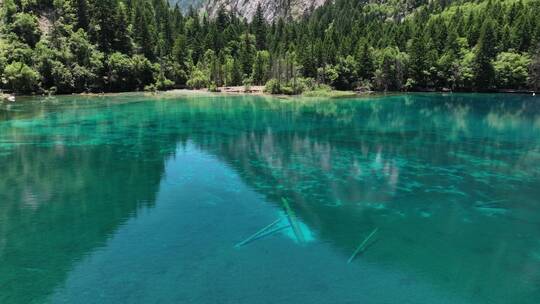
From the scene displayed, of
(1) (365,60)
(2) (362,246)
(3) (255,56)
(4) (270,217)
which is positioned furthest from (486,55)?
(2) (362,246)

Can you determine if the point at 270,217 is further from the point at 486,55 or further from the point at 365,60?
the point at 486,55

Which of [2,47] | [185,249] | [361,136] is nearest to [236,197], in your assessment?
[185,249]

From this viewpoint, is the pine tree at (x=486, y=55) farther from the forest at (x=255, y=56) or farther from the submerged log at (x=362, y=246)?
the submerged log at (x=362, y=246)

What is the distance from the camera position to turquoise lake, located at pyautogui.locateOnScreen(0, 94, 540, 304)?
1742 centimetres

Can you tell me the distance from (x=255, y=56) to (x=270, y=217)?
131 m

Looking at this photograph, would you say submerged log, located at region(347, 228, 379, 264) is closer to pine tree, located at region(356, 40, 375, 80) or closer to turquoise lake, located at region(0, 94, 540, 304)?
turquoise lake, located at region(0, 94, 540, 304)

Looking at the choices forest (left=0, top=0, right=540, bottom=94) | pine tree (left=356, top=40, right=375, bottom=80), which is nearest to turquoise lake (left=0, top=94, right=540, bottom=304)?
forest (left=0, top=0, right=540, bottom=94)

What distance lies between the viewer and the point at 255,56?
150 meters

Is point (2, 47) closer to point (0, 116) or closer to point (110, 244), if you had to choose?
point (0, 116)

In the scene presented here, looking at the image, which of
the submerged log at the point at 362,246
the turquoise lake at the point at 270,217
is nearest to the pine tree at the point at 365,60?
the turquoise lake at the point at 270,217

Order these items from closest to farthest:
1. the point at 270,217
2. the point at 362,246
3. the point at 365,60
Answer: the point at 362,246 < the point at 270,217 < the point at 365,60

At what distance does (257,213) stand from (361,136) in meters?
29.3

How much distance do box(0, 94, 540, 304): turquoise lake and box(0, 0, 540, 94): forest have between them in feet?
242

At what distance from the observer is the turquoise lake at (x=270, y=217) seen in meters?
17.4
